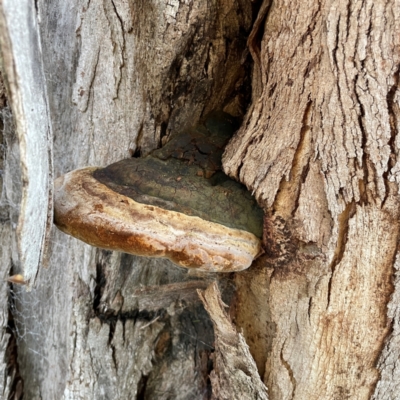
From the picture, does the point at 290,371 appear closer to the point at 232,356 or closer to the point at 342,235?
the point at 232,356

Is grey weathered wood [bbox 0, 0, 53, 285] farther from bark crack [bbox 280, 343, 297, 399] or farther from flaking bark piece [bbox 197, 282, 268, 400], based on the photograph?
bark crack [bbox 280, 343, 297, 399]

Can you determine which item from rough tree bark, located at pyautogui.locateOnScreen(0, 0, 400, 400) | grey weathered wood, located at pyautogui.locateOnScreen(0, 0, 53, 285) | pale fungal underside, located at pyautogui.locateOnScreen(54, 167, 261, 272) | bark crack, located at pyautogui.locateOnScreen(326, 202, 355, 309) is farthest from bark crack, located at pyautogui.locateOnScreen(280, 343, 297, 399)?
grey weathered wood, located at pyautogui.locateOnScreen(0, 0, 53, 285)

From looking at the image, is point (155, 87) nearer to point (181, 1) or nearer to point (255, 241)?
point (181, 1)

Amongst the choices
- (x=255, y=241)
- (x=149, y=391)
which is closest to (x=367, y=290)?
(x=255, y=241)

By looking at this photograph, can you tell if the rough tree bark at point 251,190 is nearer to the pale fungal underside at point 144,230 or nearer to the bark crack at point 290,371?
the bark crack at point 290,371

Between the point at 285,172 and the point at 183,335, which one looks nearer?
the point at 285,172

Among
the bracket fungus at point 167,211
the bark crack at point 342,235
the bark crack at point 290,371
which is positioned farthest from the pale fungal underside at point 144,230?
the bark crack at point 290,371
